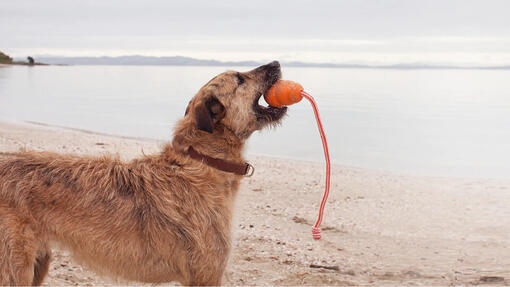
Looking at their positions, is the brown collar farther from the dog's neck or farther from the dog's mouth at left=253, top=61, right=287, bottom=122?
the dog's mouth at left=253, top=61, right=287, bottom=122

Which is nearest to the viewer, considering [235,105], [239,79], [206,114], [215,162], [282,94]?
[206,114]

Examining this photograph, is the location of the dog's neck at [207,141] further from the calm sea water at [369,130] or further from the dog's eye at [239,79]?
the calm sea water at [369,130]

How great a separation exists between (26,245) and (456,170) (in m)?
12.9

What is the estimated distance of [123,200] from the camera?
351 cm

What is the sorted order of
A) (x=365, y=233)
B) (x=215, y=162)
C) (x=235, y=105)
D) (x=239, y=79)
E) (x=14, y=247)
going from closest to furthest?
(x=14, y=247), (x=215, y=162), (x=235, y=105), (x=239, y=79), (x=365, y=233)

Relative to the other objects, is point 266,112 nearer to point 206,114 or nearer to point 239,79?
point 239,79

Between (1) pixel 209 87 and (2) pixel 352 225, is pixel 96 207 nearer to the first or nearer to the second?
(1) pixel 209 87

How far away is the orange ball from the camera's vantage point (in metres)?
4.16

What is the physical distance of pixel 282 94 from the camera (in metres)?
4.17

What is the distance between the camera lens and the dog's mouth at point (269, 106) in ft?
13.3

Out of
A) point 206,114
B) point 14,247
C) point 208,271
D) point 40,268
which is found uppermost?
point 206,114

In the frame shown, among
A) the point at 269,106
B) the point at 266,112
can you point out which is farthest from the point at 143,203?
the point at 269,106

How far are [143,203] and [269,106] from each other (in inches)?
53.8

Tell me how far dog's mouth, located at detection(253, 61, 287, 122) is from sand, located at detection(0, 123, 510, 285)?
2.54 ft
